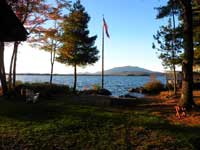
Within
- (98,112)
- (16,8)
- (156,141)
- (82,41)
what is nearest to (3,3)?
(156,141)

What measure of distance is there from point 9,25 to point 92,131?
15.0 feet

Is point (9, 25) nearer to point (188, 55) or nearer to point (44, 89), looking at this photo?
point (188, 55)

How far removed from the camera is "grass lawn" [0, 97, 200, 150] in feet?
28.1

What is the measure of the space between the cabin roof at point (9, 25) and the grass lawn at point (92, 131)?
3081 millimetres

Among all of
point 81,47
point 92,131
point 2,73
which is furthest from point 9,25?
point 81,47

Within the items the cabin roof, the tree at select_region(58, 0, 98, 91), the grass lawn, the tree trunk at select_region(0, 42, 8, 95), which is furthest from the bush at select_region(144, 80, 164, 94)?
the cabin roof

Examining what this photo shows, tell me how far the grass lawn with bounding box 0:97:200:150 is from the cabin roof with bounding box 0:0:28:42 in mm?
3081

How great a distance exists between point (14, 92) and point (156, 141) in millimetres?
12767

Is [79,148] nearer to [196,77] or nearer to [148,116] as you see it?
[148,116]

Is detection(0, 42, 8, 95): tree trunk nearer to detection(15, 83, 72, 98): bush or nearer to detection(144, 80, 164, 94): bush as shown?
detection(15, 83, 72, 98): bush

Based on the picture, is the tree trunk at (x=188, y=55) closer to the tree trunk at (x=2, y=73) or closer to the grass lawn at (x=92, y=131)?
the grass lawn at (x=92, y=131)

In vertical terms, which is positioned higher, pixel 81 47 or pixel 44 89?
pixel 81 47

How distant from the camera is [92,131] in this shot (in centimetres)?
979

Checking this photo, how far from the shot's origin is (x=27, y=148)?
27.2 feet
